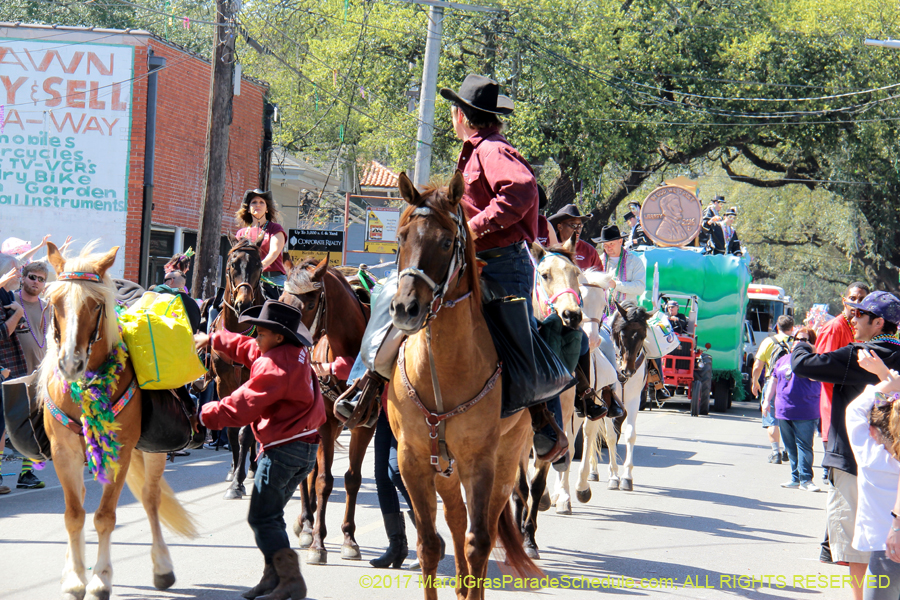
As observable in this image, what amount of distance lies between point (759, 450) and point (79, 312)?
1314 centimetres

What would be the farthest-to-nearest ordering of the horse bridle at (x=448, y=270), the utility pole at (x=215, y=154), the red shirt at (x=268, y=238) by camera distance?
the utility pole at (x=215, y=154) < the red shirt at (x=268, y=238) < the horse bridle at (x=448, y=270)

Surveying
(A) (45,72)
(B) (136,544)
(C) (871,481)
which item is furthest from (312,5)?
(C) (871,481)

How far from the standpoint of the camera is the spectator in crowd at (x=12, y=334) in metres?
9.12

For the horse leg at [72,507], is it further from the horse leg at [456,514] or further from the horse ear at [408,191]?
the horse ear at [408,191]

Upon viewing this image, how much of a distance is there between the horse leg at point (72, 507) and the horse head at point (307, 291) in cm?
196

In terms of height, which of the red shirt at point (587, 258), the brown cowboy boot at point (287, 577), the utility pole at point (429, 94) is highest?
the utility pole at point (429, 94)

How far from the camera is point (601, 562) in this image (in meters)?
7.38

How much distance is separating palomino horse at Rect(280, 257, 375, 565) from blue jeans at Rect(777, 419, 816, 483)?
6.57 metres

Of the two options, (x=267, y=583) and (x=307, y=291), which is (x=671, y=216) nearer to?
(x=307, y=291)

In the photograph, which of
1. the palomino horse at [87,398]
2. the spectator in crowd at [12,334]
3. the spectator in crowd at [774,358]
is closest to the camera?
the palomino horse at [87,398]

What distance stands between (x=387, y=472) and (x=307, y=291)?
1.53 meters

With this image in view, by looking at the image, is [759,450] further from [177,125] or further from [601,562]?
[177,125]

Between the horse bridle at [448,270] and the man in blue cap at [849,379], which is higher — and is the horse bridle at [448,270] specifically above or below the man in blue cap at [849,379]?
above

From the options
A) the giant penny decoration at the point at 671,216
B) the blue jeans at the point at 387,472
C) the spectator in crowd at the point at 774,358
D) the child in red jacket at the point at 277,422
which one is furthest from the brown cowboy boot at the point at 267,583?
the giant penny decoration at the point at 671,216
